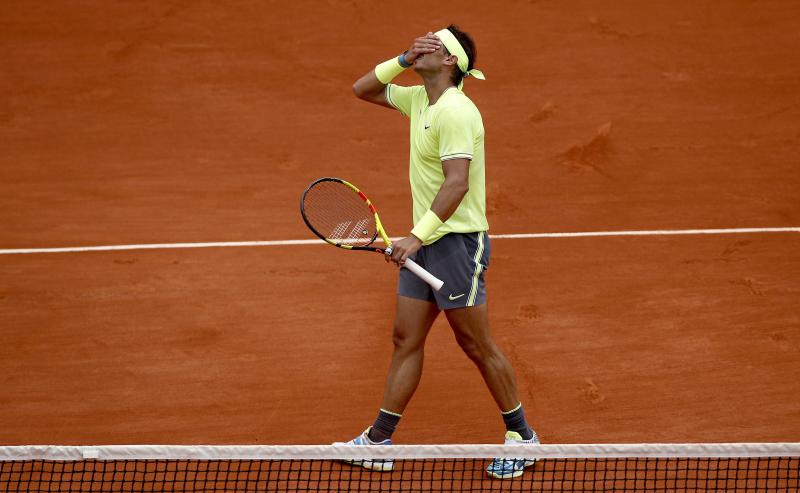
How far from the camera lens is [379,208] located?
8938mm

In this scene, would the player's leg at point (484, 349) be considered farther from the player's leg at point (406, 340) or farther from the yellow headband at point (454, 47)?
the yellow headband at point (454, 47)

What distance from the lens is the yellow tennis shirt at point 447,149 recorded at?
5438 millimetres

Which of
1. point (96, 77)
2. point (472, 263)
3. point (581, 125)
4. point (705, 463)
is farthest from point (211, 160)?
point (705, 463)

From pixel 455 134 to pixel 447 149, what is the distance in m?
0.08

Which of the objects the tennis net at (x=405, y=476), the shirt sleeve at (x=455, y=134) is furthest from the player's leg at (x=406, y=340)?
the shirt sleeve at (x=455, y=134)

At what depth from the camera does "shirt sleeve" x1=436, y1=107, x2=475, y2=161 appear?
543 cm

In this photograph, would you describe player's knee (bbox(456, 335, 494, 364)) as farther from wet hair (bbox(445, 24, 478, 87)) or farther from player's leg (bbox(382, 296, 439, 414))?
wet hair (bbox(445, 24, 478, 87))

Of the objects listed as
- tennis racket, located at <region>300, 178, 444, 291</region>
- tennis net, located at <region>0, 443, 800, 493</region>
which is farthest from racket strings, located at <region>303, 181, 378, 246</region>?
tennis net, located at <region>0, 443, 800, 493</region>

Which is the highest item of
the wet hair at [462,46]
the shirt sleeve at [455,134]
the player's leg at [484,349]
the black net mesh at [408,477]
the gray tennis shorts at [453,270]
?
the wet hair at [462,46]

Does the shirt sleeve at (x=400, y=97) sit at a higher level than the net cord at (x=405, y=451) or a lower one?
higher

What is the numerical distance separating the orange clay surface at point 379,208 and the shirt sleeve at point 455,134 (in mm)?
1796

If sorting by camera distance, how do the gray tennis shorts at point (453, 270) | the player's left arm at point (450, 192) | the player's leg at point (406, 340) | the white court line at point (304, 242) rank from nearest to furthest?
the player's left arm at point (450, 192)
the gray tennis shorts at point (453, 270)
the player's leg at point (406, 340)
the white court line at point (304, 242)

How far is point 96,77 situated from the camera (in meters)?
10.5

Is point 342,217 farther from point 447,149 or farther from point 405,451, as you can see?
point 405,451
